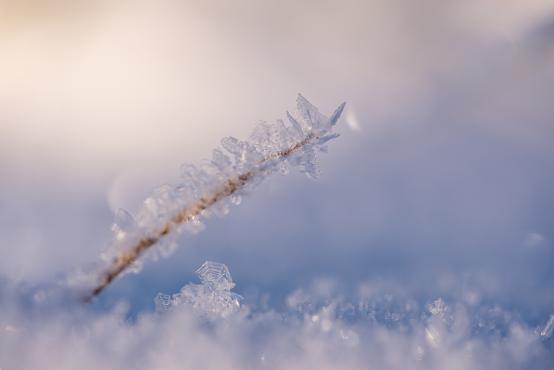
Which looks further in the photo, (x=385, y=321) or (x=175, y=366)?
(x=385, y=321)

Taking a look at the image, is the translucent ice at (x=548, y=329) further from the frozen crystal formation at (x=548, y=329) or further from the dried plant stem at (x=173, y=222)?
the dried plant stem at (x=173, y=222)

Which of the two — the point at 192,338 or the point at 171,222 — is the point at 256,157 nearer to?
the point at 171,222

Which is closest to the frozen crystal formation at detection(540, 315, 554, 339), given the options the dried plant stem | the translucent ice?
the translucent ice

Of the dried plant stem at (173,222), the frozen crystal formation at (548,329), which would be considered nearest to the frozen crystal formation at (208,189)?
the dried plant stem at (173,222)

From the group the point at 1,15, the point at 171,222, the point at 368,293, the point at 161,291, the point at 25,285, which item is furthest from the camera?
the point at 1,15

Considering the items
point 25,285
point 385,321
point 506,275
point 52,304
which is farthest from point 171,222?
point 506,275

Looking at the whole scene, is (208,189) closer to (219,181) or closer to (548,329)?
(219,181)

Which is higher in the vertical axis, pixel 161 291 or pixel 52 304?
pixel 161 291
